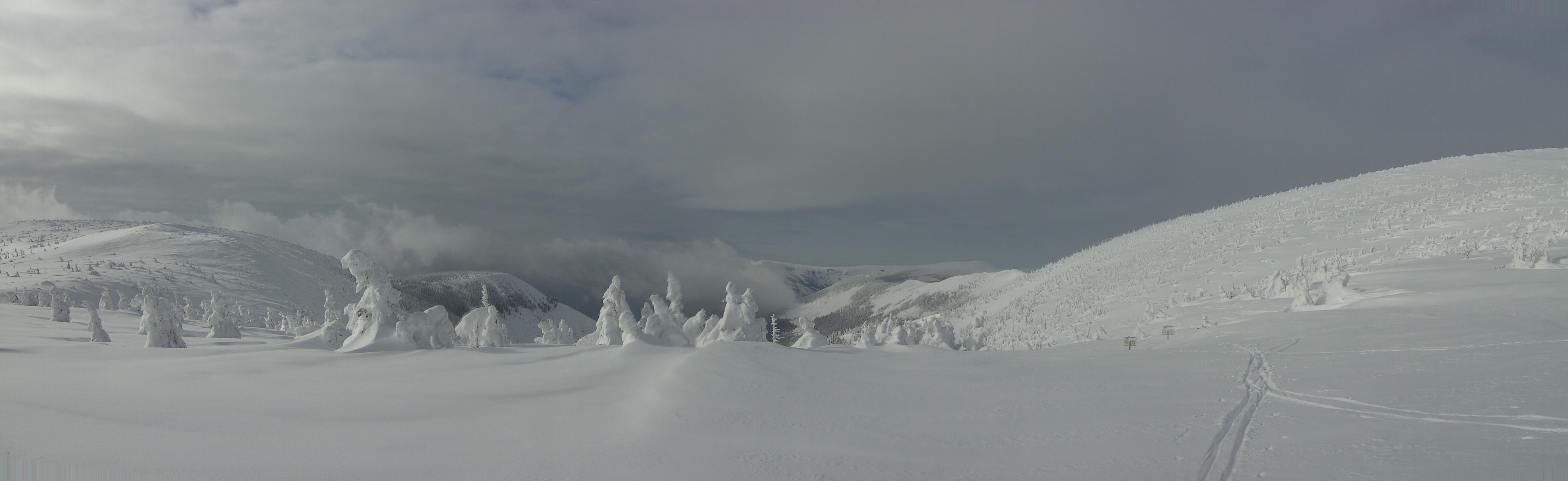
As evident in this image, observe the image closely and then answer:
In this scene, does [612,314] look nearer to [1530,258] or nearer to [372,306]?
[372,306]

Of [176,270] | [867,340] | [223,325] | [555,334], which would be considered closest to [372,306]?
[867,340]

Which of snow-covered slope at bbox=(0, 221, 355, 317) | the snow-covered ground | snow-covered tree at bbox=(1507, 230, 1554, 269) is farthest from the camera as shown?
snow-covered slope at bbox=(0, 221, 355, 317)

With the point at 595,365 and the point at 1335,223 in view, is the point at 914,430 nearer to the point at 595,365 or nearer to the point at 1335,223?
the point at 595,365

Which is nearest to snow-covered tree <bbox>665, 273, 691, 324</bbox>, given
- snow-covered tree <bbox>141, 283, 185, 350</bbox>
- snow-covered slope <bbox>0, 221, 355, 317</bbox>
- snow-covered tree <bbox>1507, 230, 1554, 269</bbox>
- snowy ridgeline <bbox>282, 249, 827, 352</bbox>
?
snowy ridgeline <bbox>282, 249, 827, 352</bbox>

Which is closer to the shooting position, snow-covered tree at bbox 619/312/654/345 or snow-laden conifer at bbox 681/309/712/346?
snow-covered tree at bbox 619/312/654/345

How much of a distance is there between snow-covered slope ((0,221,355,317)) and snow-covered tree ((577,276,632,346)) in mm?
100751

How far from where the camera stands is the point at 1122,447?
9203mm

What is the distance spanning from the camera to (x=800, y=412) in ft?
36.0

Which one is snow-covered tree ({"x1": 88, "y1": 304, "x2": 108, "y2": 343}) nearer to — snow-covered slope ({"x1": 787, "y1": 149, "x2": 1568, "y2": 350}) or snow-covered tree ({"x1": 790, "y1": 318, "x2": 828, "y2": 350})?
snow-covered tree ({"x1": 790, "y1": 318, "x2": 828, "y2": 350})

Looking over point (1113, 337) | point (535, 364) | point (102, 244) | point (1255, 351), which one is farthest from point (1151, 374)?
point (102, 244)

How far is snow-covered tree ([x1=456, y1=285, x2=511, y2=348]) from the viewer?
2450 centimetres

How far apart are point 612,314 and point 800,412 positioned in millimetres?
17953

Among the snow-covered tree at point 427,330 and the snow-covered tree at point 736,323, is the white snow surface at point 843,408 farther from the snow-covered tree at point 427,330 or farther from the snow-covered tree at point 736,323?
the snow-covered tree at point 736,323

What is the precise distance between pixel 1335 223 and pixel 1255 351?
5554 cm
